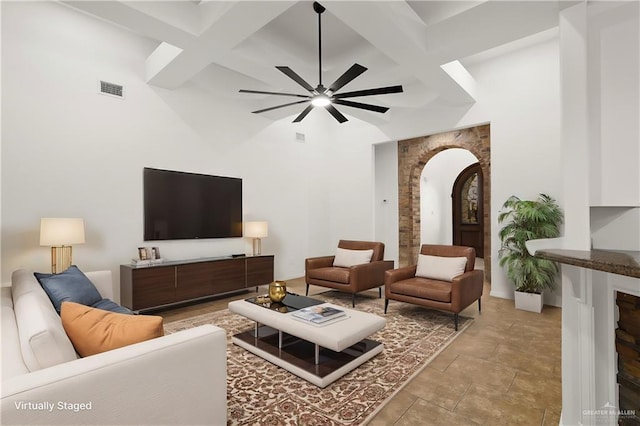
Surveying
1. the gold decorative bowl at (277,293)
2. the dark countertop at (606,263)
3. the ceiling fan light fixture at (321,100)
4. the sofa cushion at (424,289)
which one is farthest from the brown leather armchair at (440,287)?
the ceiling fan light fixture at (321,100)

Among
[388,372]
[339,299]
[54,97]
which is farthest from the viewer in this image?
[339,299]

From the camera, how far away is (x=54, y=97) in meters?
3.58

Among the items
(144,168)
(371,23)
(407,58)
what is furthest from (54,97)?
(407,58)

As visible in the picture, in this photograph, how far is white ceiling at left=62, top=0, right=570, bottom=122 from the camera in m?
2.81

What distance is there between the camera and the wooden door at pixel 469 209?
865cm

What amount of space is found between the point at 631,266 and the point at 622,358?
770mm

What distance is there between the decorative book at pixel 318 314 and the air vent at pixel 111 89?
362cm

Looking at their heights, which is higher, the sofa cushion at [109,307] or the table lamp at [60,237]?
the table lamp at [60,237]

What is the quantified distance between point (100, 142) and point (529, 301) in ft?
19.1

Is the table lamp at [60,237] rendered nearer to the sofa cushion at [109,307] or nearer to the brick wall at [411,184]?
the sofa cushion at [109,307]

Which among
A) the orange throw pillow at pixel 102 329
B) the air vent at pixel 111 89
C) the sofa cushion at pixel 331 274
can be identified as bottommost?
the sofa cushion at pixel 331 274

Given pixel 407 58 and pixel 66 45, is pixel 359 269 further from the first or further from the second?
pixel 66 45

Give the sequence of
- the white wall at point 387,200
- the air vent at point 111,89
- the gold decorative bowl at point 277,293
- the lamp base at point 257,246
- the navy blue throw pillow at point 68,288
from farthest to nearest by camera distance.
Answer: the white wall at point 387,200
the lamp base at point 257,246
the air vent at point 111,89
the gold decorative bowl at point 277,293
the navy blue throw pillow at point 68,288

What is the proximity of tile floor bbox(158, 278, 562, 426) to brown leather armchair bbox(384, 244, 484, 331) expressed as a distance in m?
0.34
